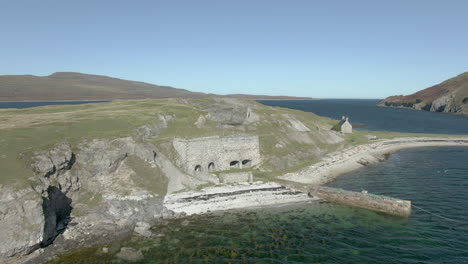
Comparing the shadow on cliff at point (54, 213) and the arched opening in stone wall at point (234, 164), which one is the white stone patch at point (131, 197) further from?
the arched opening in stone wall at point (234, 164)

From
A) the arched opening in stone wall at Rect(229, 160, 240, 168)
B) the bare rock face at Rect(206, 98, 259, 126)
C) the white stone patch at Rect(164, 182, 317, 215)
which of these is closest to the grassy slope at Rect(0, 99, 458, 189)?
the bare rock face at Rect(206, 98, 259, 126)

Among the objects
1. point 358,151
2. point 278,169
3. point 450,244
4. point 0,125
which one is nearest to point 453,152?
point 358,151

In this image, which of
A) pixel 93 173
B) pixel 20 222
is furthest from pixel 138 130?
pixel 20 222

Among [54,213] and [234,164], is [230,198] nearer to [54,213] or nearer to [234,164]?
[234,164]

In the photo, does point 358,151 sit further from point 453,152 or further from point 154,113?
point 154,113

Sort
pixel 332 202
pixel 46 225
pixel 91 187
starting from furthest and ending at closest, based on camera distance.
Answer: pixel 332 202, pixel 91 187, pixel 46 225

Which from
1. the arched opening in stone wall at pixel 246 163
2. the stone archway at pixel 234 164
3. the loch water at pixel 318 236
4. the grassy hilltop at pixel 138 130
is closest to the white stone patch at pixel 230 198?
the loch water at pixel 318 236
